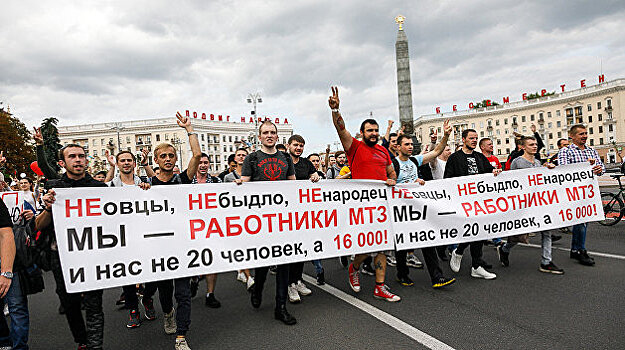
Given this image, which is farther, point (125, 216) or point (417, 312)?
point (417, 312)

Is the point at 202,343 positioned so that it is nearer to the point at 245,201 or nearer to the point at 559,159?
the point at 245,201

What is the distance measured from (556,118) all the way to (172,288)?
104 meters

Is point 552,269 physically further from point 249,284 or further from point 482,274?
point 249,284

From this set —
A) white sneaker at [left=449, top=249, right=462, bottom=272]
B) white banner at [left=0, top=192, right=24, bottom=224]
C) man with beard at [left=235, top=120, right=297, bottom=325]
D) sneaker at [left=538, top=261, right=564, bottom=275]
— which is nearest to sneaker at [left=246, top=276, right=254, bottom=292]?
man with beard at [left=235, top=120, right=297, bottom=325]

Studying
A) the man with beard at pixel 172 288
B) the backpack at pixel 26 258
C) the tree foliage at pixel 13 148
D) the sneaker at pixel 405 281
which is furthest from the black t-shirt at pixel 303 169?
the tree foliage at pixel 13 148

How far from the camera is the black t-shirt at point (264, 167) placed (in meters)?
4.41

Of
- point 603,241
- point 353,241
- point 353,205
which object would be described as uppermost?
point 353,205

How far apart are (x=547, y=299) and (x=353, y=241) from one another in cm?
211

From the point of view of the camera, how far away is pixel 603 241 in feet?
23.1

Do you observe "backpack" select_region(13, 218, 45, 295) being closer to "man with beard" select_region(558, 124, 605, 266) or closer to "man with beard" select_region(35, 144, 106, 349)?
"man with beard" select_region(35, 144, 106, 349)

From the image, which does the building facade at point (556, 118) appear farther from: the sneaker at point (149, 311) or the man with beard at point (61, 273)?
the man with beard at point (61, 273)

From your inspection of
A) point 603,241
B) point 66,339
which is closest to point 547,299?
point 603,241

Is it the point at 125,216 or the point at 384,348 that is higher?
the point at 125,216

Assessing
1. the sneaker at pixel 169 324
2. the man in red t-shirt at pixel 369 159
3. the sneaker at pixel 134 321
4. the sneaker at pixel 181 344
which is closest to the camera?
the sneaker at pixel 181 344
